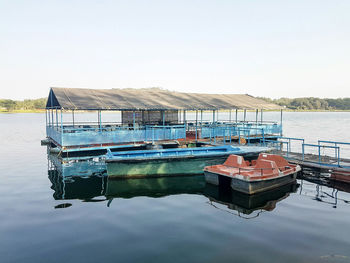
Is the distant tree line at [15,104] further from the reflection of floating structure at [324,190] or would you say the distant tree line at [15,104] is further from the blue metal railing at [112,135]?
the reflection of floating structure at [324,190]

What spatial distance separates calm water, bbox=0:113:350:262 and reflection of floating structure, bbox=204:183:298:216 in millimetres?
46

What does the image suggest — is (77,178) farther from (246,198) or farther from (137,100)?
(246,198)

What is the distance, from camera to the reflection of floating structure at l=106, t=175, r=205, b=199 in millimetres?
14323

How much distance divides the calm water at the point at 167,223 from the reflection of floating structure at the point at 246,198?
0.15 ft

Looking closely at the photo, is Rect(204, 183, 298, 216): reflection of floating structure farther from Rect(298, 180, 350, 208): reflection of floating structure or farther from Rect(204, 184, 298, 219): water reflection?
Rect(298, 180, 350, 208): reflection of floating structure

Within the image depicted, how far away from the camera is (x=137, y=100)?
→ 25891mm

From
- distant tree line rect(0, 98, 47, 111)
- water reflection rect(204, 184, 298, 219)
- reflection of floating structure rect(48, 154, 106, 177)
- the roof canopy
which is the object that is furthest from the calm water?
distant tree line rect(0, 98, 47, 111)

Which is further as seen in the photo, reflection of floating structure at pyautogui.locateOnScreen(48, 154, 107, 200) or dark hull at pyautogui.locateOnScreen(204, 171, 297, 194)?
reflection of floating structure at pyautogui.locateOnScreen(48, 154, 107, 200)

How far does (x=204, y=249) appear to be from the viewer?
8.24m

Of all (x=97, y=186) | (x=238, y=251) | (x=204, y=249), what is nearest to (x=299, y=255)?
(x=238, y=251)

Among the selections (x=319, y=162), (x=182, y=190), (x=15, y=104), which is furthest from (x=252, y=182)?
(x=15, y=104)

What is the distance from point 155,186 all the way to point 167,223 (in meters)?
5.29

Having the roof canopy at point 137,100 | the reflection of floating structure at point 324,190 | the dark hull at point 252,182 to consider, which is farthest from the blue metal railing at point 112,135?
the reflection of floating structure at point 324,190

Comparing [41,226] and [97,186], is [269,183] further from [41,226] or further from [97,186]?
[41,226]
